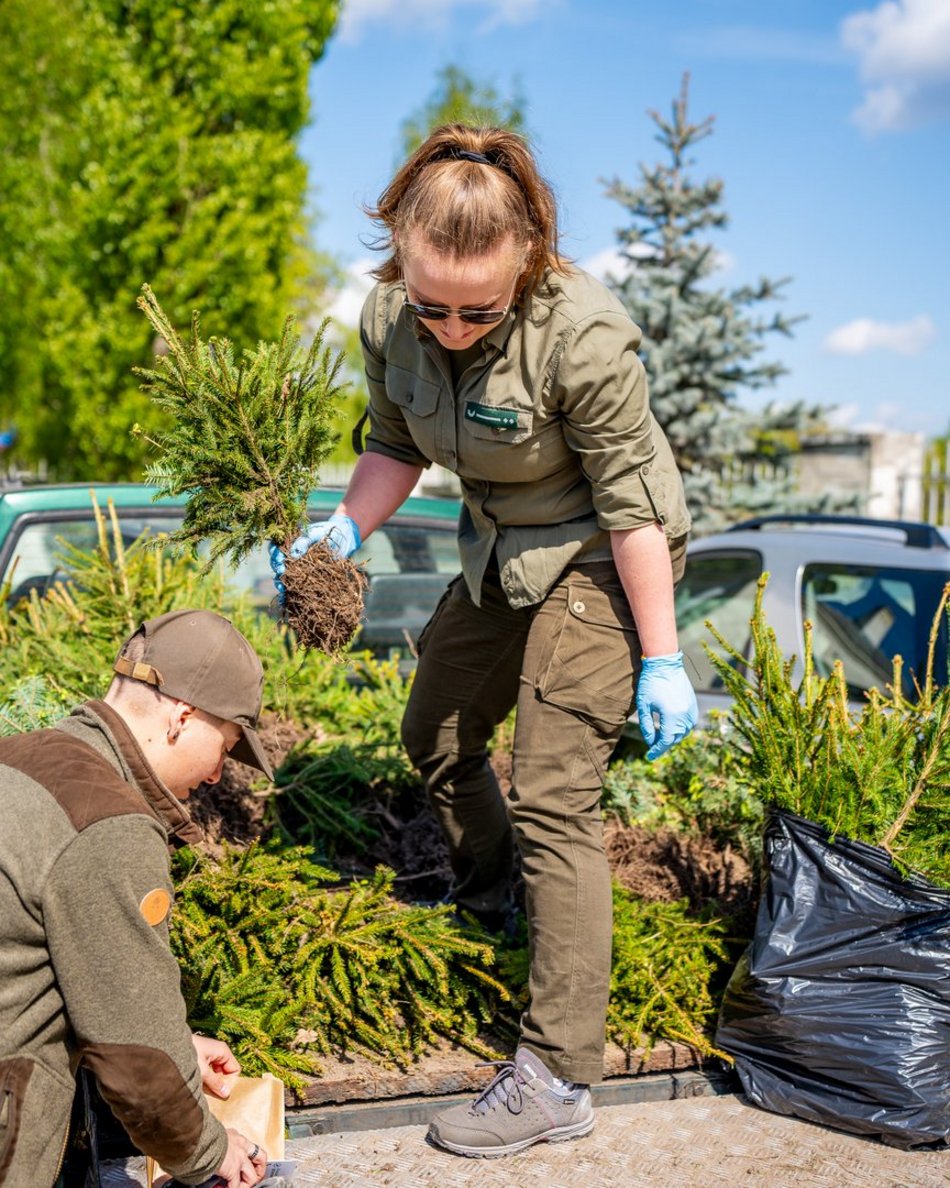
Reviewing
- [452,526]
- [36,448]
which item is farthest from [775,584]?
[36,448]

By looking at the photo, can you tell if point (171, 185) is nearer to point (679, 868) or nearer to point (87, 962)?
point (679, 868)

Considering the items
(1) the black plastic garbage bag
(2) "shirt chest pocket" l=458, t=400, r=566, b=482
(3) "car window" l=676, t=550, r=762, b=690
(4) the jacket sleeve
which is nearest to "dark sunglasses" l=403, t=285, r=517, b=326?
(2) "shirt chest pocket" l=458, t=400, r=566, b=482

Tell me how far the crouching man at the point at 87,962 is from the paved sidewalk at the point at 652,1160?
599 millimetres

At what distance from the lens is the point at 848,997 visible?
2.60 metres

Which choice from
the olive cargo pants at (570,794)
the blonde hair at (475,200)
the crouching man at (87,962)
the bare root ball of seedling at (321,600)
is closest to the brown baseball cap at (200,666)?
the crouching man at (87,962)

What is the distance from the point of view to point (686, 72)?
356 inches

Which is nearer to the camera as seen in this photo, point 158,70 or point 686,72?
point 686,72

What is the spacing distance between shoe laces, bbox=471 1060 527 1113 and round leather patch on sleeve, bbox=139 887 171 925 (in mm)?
1094

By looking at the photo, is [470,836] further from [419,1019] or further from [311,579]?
[311,579]

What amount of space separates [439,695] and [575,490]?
0.68m

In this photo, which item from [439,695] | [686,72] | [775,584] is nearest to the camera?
[439,695]

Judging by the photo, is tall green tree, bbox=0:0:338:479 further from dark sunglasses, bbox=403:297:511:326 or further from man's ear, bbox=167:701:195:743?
man's ear, bbox=167:701:195:743

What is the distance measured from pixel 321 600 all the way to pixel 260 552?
1.45 meters

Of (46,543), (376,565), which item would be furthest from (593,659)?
(46,543)
